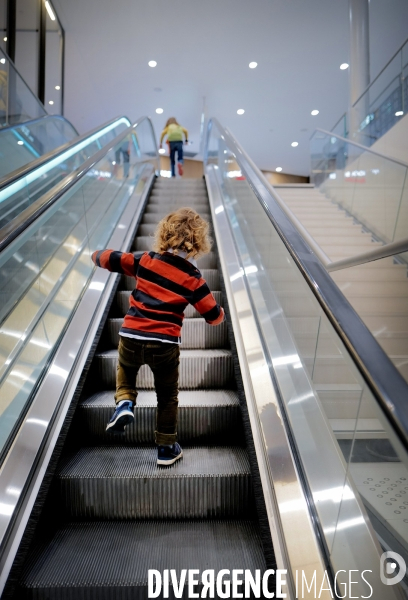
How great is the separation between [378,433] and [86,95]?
14.6 m

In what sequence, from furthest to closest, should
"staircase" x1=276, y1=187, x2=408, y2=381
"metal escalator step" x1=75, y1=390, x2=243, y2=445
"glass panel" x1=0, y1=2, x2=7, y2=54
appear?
"glass panel" x1=0, y1=2, x2=7, y2=54, "staircase" x1=276, y1=187, x2=408, y2=381, "metal escalator step" x1=75, y1=390, x2=243, y2=445

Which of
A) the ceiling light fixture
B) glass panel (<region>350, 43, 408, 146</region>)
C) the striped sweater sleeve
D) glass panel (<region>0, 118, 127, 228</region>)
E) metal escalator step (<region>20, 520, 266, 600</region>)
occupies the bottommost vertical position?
metal escalator step (<region>20, 520, 266, 600</region>)

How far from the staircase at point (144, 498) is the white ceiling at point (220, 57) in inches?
361

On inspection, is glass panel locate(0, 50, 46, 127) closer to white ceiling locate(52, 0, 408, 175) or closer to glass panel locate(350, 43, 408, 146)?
A: white ceiling locate(52, 0, 408, 175)

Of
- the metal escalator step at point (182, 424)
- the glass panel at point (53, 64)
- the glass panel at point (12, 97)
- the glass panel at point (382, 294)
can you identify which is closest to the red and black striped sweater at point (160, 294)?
the metal escalator step at point (182, 424)

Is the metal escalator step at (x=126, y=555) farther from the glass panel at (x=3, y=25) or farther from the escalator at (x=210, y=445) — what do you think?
the glass panel at (x=3, y=25)

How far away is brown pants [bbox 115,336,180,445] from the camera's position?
215 centimetres

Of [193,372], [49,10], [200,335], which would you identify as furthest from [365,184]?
[49,10]

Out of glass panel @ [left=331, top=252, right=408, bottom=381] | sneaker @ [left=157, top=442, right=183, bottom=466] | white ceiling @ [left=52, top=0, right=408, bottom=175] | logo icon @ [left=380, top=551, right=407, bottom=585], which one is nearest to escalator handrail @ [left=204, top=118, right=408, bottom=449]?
logo icon @ [left=380, top=551, right=407, bottom=585]

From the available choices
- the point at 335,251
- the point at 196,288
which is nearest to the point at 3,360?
the point at 196,288

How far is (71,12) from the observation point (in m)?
9.58

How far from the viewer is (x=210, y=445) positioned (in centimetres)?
237

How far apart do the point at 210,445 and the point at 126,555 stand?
773 millimetres

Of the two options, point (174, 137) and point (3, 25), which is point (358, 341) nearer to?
point (174, 137)
